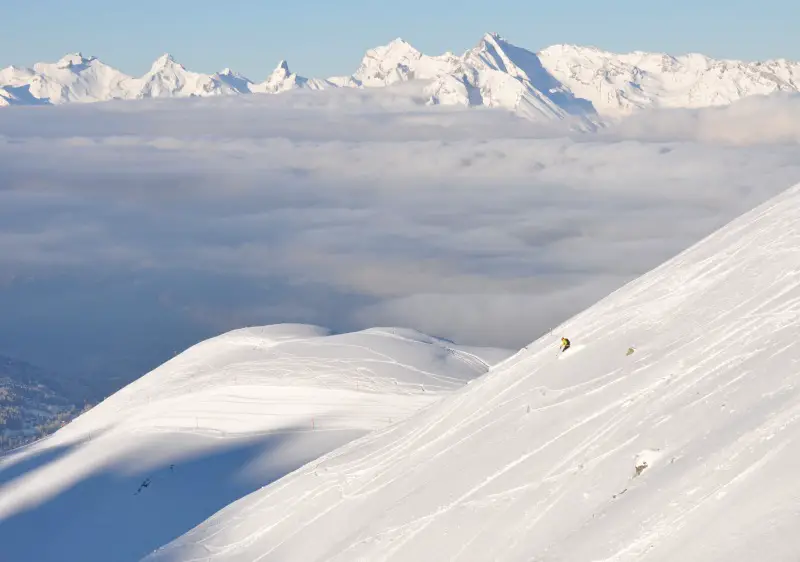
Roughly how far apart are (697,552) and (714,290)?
17.4m

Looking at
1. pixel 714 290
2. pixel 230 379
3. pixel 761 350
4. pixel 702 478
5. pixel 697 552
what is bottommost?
pixel 697 552

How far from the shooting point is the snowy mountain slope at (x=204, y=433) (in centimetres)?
5459

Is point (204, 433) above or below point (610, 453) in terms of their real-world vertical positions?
above

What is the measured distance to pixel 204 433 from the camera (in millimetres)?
68250

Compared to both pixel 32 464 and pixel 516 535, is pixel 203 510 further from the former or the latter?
pixel 516 535

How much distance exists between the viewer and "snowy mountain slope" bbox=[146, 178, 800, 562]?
2262 cm

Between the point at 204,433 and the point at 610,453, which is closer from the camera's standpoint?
the point at 610,453

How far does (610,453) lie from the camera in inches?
1097

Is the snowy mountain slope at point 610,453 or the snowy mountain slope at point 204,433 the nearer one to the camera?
the snowy mountain slope at point 610,453

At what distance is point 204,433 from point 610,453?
150 feet

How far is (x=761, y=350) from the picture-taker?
95.4 ft

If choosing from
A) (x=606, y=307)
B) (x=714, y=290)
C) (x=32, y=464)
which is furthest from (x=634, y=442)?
(x=32, y=464)

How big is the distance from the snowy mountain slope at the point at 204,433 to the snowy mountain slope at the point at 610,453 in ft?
43.9

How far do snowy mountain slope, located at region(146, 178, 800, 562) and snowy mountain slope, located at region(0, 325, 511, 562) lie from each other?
1338cm
